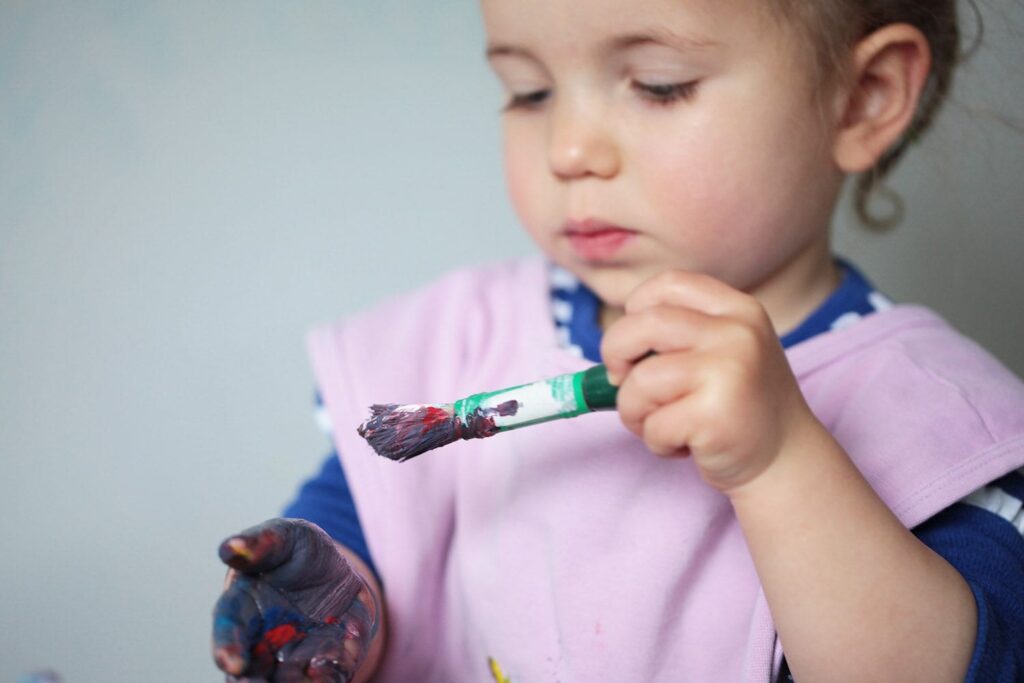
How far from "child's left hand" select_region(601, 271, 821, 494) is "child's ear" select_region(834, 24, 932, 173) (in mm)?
270

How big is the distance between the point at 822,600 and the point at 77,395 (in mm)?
795

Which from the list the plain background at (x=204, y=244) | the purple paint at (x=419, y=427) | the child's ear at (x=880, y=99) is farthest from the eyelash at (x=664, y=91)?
the plain background at (x=204, y=244)

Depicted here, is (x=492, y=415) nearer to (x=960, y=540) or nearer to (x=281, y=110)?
(x=960, y=540)

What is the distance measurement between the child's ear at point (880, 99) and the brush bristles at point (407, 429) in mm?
392

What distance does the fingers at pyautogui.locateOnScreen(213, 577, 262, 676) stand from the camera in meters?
0.50

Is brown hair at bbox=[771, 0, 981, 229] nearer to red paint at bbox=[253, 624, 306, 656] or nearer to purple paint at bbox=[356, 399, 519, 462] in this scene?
purple paint at bbox=[356, 399, 519, 462]

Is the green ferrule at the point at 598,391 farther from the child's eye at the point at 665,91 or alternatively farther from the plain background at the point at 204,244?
the plain background at the point at 204,244

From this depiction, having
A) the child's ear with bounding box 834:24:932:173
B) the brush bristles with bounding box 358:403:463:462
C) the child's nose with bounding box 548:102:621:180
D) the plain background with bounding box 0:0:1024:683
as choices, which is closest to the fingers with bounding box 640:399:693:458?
the brush bristles with bounding box 358:403:463:462

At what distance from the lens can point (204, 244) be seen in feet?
3.67

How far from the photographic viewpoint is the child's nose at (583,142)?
0.70m

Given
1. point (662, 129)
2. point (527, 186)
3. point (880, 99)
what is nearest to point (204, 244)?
point (527, 186)

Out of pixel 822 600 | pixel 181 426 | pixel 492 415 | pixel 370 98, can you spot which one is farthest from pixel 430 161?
pixel 822 600

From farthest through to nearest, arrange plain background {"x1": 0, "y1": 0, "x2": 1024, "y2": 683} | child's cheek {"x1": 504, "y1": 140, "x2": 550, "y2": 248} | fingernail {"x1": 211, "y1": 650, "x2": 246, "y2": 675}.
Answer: plain background {"x1": 0, "y1": 0, "x2": 1024, "y2": 683}, child's cheek {"x1": 504, "y1": 140, "x2": 550, "y2": 248}, fingernail {"x1": 211, "y1": 650, "x2": 246, "y2": 675}

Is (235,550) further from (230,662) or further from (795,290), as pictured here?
(795,290)
